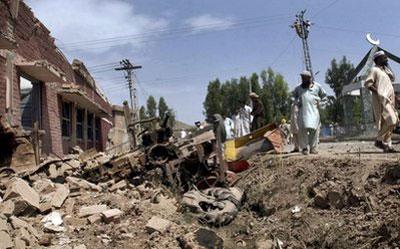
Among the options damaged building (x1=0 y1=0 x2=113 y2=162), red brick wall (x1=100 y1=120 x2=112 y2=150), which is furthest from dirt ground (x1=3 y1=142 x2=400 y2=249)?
red brick wall (x1=100 y1=120 x2=112 y2=150)

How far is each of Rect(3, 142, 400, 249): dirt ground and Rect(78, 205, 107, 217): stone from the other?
0.09 meters

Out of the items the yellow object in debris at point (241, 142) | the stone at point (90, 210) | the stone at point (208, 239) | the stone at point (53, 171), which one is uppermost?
the yellow object in debris at point (241, 142)

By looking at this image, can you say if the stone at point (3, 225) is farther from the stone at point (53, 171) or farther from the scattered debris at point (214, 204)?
the stone at point (53, 171)

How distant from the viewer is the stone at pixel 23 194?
5.76 meters

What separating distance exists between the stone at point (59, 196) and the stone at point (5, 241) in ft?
4.87

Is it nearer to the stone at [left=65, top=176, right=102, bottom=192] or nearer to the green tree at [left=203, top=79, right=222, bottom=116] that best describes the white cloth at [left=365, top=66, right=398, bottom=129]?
the stone at [left=65, top=176, right=102, bottom=192]

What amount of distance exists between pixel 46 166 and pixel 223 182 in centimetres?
291

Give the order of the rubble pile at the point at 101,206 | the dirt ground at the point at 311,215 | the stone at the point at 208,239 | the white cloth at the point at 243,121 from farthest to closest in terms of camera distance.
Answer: the white cloth at the point at 243,121, the stone at the point at 208,239, the rubble pile at the point at 101,206, the dirt ground at the point at 311,215

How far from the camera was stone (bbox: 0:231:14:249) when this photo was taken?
4477 millimetres

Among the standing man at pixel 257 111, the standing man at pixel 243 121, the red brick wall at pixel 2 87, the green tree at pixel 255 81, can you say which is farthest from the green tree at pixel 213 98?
the red brick wall at pixel 2 87

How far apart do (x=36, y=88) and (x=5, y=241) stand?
28.3 ft

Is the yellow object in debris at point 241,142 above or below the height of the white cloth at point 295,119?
below

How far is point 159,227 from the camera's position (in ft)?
18.9

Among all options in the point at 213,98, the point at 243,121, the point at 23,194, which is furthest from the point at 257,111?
the point at 213,98
